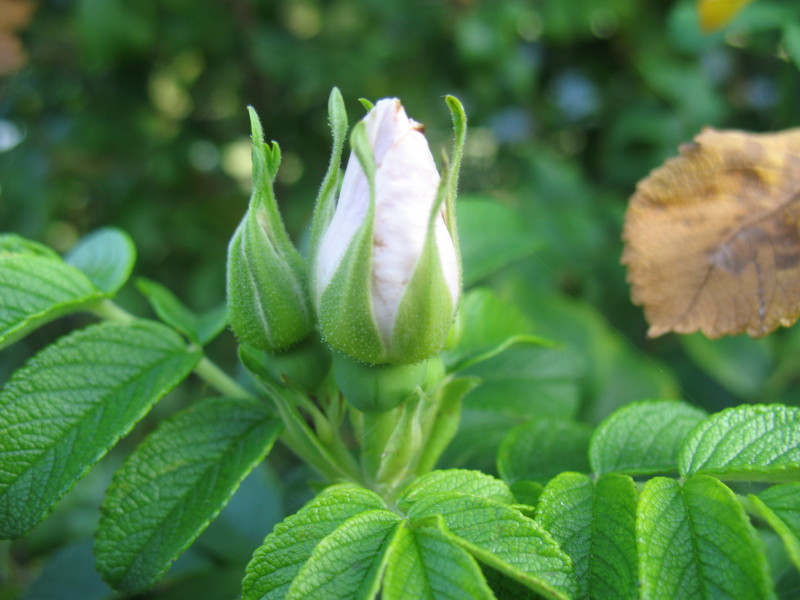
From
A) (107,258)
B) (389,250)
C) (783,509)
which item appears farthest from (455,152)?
(107,258)

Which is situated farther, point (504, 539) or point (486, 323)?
point (486, 323)

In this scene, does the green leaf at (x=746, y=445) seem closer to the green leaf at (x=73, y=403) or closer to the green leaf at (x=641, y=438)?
the green leaf at (x=641, y=438)

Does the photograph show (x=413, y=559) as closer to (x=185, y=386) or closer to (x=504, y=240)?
(x=504, y=240)

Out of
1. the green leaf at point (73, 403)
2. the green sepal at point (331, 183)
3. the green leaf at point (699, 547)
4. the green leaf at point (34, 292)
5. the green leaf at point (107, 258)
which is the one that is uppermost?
the green sepal at point (331, 183)

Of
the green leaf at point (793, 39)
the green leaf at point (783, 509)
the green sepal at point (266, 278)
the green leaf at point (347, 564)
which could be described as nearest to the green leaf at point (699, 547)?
the green leaf at point (783, 509)

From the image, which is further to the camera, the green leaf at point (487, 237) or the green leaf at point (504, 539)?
the green leaf at point (487, 237)

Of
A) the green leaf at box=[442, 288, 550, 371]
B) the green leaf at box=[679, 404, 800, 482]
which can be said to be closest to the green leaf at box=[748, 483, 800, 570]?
the green leaf at box=[679, 404, 800, 482]

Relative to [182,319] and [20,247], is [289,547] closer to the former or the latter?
[182,319]
